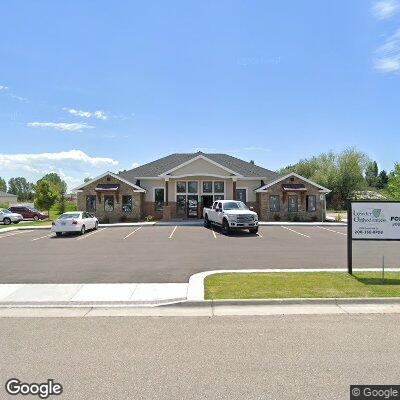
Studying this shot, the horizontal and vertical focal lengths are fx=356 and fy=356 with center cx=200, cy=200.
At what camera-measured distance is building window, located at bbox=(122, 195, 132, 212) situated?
3294 cm

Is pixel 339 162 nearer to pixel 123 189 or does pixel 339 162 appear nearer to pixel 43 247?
pixel 123 189

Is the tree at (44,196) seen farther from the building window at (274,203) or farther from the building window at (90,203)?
the building window at (274,203)

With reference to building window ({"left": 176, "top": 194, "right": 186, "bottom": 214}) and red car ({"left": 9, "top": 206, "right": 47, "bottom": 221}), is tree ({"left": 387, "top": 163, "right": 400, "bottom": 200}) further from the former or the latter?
red car ({"left": 9, "top": 206, "right": 47, "bottom": 221})

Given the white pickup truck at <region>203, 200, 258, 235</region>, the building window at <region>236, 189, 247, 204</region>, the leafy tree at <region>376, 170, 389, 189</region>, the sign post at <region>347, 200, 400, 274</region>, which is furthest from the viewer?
the leafy tree at <region>376, 170, 389, 189</region>

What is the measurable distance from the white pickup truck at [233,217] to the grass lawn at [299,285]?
1137 centimetres

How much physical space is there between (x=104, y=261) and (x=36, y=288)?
383 cm

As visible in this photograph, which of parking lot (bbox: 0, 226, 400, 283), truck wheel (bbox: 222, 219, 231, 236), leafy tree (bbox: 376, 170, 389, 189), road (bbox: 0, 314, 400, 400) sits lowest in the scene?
road (bbox: 0, 314, 400, 400)

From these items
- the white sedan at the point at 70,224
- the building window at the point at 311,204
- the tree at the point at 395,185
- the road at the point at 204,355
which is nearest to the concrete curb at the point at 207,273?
the road at the point at 204,355

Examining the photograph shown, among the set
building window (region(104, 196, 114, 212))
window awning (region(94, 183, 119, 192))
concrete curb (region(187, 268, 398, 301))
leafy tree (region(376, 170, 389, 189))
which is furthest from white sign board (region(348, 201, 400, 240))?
leafy tree (region(376, 170, 389, 189))

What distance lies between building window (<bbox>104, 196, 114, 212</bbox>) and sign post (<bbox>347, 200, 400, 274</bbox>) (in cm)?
2577

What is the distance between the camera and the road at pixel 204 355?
4223 millimetres

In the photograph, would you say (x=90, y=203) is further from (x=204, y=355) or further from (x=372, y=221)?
(x=204, y=355)

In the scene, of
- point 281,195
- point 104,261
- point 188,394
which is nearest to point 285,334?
point 188,394

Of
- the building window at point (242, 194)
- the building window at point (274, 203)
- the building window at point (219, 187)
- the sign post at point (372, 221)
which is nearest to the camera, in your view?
the sign post at point (372, 221)
